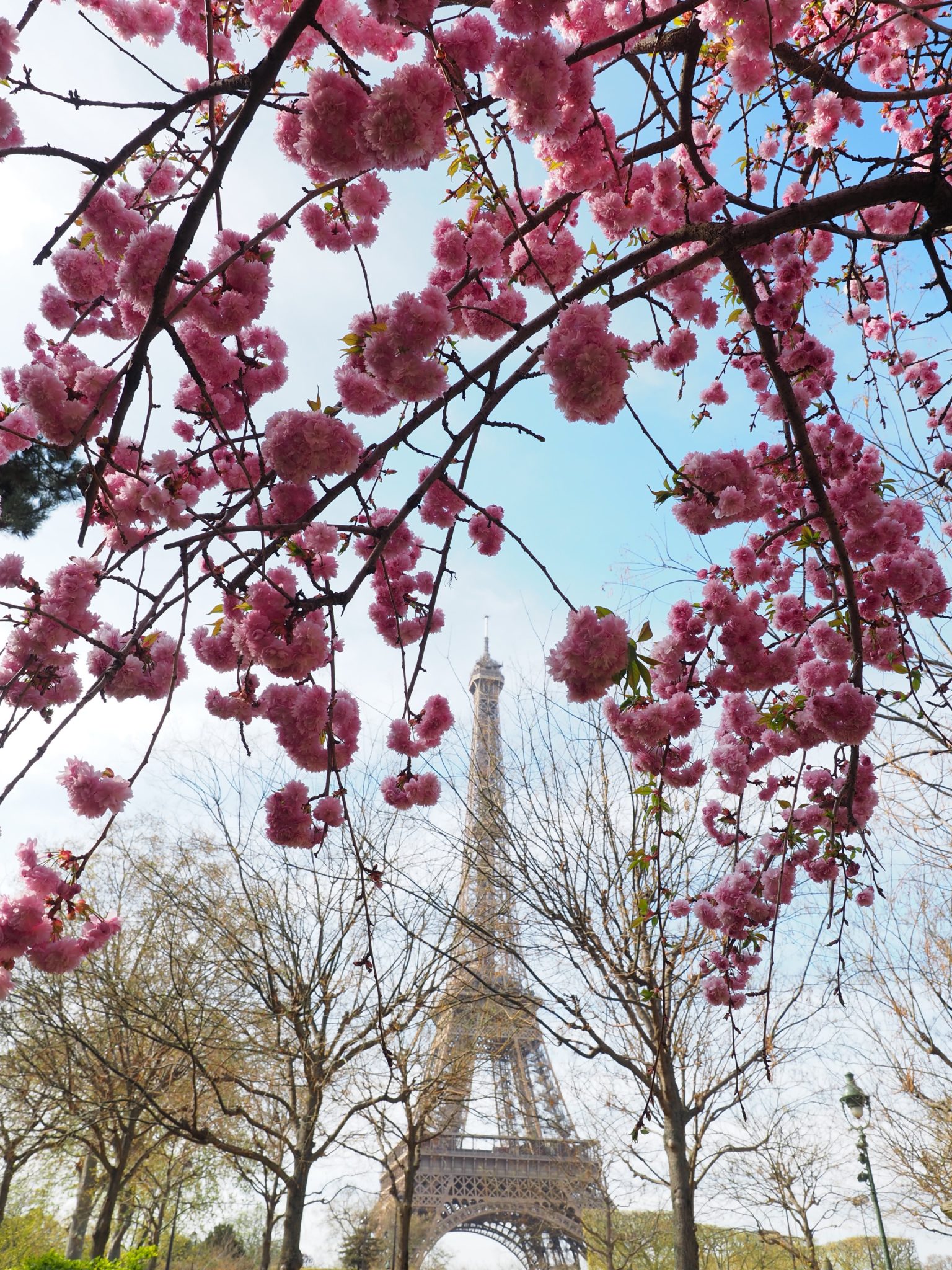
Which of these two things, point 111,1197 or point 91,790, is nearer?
point 91,790

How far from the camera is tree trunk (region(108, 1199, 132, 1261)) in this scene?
569 inches

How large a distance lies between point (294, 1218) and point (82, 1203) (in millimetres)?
9897

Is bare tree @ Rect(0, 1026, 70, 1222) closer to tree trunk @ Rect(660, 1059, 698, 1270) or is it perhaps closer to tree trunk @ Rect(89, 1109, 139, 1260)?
tree trunk @ Rect(89, 1109, 139, 1260)

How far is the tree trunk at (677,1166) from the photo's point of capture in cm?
503

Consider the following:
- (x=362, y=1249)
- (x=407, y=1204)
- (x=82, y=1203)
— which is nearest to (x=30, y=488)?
(x=407, y=1204)

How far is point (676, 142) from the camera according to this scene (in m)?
2.35

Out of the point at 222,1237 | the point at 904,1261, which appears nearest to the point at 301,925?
the point at 222,1237

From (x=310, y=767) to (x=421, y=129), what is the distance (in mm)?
1428

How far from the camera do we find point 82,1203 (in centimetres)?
1378

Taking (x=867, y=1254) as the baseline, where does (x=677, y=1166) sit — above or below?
above

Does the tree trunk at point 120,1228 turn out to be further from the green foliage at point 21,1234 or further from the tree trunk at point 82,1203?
the green foliage at point 21,1234

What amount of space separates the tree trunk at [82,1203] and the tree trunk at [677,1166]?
1170 centimetres

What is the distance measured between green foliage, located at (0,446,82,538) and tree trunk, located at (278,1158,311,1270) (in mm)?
6755

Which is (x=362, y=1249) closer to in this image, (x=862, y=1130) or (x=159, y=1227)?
(x=159, y=1227)
